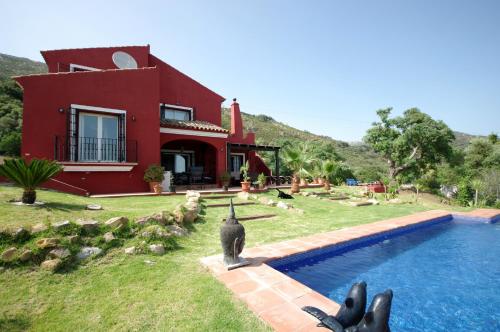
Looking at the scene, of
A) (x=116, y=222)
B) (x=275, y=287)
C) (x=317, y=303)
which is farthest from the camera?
(x=116, y=222)

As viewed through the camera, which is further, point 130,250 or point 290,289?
point 130,250

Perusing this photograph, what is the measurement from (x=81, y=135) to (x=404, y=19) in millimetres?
16621

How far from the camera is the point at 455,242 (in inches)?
315

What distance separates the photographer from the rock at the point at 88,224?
16.3 feet

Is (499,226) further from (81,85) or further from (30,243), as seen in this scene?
(81,85)

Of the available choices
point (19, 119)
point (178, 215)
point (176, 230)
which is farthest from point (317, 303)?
point (19, 119)

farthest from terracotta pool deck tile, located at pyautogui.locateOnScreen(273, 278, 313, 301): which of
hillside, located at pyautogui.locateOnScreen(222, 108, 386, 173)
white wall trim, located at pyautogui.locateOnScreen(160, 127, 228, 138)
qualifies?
hillside, located at pyautogui.locateOnScreen(222, 108, 386, 173)

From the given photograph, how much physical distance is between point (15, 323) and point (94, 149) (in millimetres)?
9805

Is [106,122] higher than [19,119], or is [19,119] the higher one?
[19,119]

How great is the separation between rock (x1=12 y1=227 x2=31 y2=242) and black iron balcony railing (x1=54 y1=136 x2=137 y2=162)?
23.9ft

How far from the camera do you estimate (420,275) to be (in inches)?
211

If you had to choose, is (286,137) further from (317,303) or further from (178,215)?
(317,303)


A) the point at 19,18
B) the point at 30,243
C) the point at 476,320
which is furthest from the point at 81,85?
the point at 476,320

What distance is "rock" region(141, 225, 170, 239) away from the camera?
537cm
